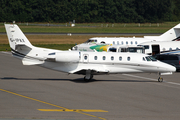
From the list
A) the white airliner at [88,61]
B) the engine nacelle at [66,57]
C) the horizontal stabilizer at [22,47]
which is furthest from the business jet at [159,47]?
the horizontal stabilizer at [22,47]

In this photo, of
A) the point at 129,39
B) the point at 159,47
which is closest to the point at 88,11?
the point at 129,39

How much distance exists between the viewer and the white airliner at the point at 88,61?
27.2m

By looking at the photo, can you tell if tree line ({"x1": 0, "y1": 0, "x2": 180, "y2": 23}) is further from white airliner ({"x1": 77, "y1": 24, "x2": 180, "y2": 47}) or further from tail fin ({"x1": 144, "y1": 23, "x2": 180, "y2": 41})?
tail fin ({"x1": 144, "y1": 23, "x2": 180, "y2": 41})

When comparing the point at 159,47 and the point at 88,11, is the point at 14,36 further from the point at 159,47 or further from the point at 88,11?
the point at 88,11

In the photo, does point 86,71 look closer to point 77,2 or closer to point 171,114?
point 171,114

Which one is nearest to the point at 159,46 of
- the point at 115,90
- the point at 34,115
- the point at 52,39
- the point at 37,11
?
the point at 115,90

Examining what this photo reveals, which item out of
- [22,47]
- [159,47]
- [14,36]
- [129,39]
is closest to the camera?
[22,47]

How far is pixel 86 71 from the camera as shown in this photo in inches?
1077

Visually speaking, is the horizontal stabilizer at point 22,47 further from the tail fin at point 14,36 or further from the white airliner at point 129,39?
the white airliner at point 129,39

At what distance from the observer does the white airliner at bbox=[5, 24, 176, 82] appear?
27.2m

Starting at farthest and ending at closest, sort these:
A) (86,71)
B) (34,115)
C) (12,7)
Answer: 1. (12,7)
2. (86,71)
3. (34,115)

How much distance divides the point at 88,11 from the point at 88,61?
11121cm

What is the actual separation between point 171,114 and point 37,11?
382ft

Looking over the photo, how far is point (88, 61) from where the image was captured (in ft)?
90.0
